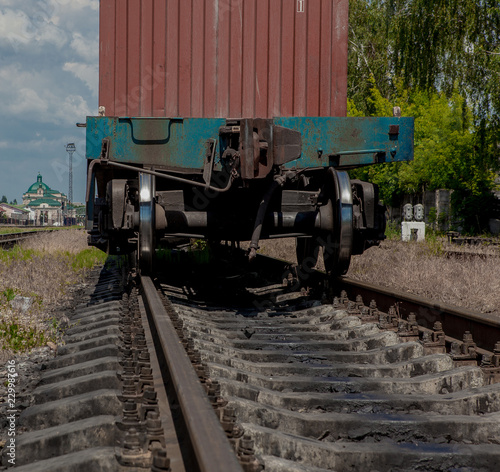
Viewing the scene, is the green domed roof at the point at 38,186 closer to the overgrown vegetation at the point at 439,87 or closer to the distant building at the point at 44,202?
the distant building at the point at 44,202

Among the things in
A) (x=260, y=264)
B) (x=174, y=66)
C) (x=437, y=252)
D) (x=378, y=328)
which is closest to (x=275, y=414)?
(x=378, y=328)

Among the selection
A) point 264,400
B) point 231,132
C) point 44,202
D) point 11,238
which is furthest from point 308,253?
point 44,202

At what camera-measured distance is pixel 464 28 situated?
623 inches

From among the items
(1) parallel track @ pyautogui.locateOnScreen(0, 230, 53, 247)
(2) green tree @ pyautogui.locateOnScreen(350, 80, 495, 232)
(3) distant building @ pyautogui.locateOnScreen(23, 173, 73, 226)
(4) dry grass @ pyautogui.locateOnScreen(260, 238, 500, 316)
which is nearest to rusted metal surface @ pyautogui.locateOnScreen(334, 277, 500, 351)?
(4) dry grass @ pyautogui.locateOnScreen(260, 238, 500, 316)

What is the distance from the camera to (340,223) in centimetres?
508

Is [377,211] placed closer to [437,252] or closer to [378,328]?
[378,328]

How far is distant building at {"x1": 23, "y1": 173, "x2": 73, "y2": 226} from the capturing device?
4316 inches

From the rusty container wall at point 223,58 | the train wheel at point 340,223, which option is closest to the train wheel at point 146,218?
the rusty container wall at point 223,58

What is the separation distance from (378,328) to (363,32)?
2488cm

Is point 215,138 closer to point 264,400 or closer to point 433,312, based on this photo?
point 433,312

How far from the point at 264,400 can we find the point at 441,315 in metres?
1.75

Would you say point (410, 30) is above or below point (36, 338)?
above

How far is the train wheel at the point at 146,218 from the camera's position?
5.15m

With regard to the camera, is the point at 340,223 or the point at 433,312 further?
the point at 340,223
